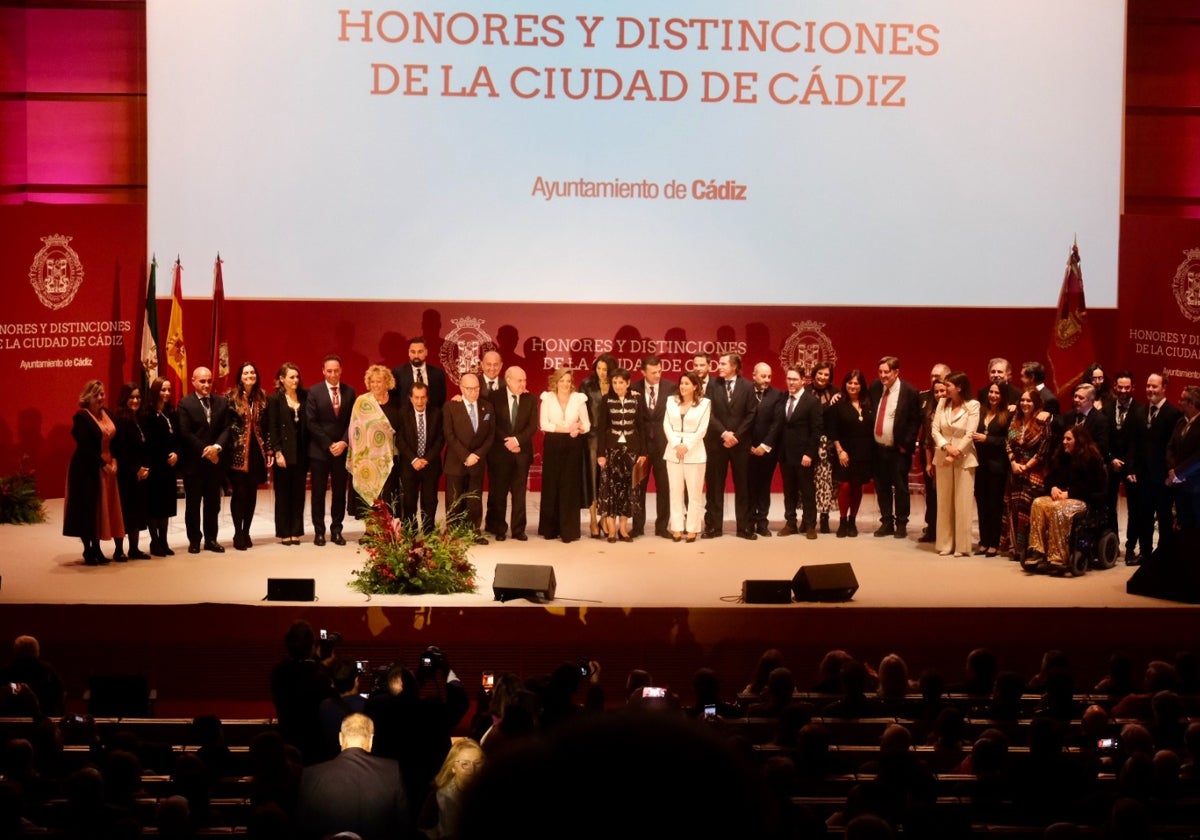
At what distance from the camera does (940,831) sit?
158 inches

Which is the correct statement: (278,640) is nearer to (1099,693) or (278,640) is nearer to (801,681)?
(801,681)

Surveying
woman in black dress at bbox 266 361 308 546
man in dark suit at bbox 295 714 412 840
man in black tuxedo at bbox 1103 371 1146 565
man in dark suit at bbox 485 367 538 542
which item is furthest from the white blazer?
man in dark suit at bbox 295 714 412 840

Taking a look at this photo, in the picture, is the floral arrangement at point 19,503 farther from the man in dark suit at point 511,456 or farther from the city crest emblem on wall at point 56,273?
the man in dark suit at point 511,456

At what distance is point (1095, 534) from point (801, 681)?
262 cm

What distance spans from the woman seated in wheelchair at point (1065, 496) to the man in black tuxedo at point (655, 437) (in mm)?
2631

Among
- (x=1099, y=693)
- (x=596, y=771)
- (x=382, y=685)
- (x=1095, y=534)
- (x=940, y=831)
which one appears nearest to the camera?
(x=596, y=771)

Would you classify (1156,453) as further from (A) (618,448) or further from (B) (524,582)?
(B) (524,582)

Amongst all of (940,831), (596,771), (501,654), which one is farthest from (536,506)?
(596,771)


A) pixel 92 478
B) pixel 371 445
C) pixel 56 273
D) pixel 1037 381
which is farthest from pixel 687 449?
pixel 56 273

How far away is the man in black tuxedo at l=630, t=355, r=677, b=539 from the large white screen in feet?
5.63

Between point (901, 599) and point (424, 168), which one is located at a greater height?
point (424, 168)

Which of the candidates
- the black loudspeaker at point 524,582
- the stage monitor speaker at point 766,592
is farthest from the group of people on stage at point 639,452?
the stage monitor speaker at point 766,592

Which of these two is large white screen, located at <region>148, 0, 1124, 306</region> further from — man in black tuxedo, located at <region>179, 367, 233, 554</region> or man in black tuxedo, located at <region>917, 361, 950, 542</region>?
man in black tuxedo, located at <region>179, 367, 233, 554</region>

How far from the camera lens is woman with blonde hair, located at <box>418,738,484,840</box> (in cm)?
460
